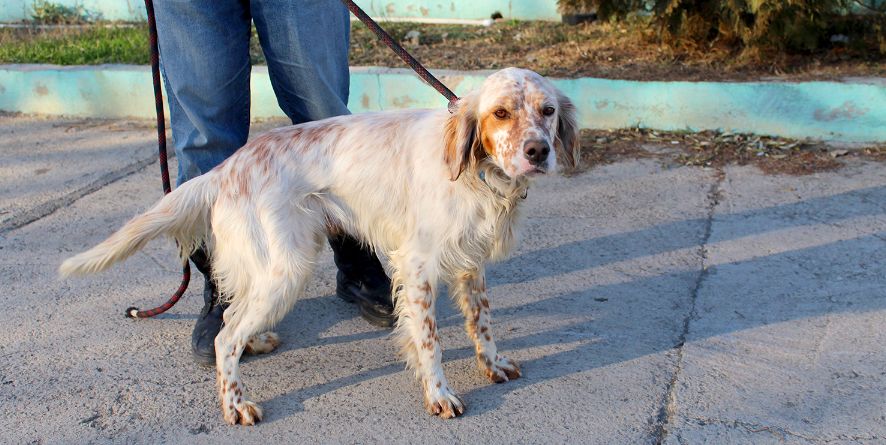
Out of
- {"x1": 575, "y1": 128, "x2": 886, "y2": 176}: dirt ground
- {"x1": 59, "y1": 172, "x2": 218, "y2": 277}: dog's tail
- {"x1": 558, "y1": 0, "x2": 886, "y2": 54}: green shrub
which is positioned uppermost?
{"x1": 558, "y1": 0, "x2": 886, "y2": 54}: green shrub

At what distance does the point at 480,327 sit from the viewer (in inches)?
118

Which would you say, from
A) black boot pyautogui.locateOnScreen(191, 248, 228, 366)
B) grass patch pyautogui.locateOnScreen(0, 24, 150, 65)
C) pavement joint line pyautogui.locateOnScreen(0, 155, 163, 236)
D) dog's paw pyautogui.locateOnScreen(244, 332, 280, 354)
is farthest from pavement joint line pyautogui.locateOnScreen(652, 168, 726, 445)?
grass patch pyautogui.locateOnScreen(0, 24, 150, 65)

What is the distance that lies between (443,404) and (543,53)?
383 centimetres

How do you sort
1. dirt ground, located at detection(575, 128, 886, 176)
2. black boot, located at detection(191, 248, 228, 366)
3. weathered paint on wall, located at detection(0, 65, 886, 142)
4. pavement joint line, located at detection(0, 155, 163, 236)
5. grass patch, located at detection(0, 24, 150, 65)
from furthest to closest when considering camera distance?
grass patch, located at detection(0, 24, 150, 65) < weathered paint on wall, located at detection(0, 65, 886, 142) < dirt ground, located at detection(575, 128, 886, 176) < pavement joint line, located at detection(0, 155, 163, 236) < black boot, located at detection(191, 248, 228, 366)

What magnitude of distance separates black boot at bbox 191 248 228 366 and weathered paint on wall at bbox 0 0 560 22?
179 inches

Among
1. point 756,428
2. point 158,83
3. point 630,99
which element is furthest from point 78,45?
point 756,428

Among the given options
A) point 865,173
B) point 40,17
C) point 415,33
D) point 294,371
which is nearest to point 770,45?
point 865,173

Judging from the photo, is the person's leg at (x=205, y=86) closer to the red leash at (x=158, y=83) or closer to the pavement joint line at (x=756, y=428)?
the red leash at (x=158, y=83)

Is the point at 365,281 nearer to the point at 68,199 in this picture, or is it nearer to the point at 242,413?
the point at 242,413

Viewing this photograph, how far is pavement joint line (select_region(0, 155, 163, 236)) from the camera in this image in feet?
14.2

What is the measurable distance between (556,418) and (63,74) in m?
4.79

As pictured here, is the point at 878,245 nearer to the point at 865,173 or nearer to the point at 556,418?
the point at 865,173

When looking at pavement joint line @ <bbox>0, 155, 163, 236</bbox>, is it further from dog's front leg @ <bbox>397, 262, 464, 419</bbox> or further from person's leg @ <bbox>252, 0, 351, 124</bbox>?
dog's front leg @ <bbox>397, 262, 464, 419</bbox>

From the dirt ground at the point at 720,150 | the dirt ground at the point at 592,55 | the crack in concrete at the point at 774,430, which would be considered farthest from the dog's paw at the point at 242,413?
the dirt ground at the point at 592,55
